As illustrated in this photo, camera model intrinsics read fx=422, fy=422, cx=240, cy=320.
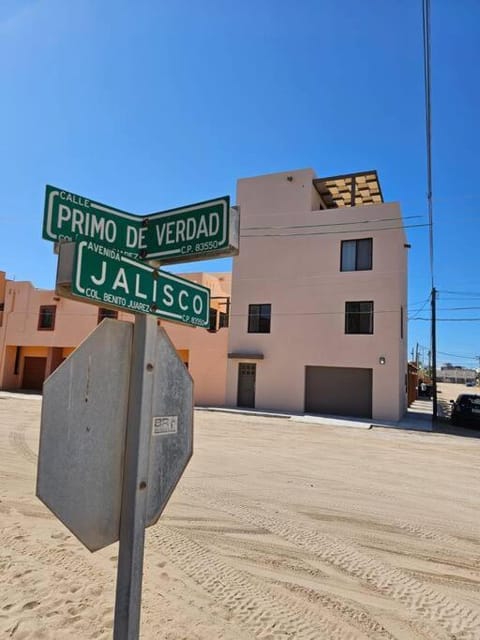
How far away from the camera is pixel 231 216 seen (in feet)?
7.82

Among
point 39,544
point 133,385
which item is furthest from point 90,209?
point 39,544

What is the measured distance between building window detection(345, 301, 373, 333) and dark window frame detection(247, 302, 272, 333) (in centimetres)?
415

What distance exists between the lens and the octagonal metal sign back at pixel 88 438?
6.24 feet

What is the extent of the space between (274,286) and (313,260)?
2481 mm

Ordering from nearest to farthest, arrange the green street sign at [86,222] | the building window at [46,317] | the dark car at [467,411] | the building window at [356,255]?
the green street sign at [86,222] → the dark car at [467,411] → the building window at [356,255] → the building window at [46,317]

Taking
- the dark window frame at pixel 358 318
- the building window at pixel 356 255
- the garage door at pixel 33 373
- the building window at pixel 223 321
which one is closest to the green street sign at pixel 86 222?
the dark window frame at pixel 358 318

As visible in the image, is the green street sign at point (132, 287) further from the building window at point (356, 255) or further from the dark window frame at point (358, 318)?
the building window at point (356, 255)

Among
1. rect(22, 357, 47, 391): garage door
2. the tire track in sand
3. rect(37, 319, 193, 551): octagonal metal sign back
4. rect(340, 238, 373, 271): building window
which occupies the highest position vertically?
rect(340, 238, 373, 271): building window

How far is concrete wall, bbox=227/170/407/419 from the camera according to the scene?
2023 cm

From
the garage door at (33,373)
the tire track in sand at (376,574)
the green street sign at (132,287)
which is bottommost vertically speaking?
the tire track in sand at (376,574)


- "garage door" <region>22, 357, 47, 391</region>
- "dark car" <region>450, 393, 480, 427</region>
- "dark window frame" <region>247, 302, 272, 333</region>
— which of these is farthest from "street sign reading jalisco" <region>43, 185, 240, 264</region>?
"garage door" <region>22, 357, 47, 391</region>

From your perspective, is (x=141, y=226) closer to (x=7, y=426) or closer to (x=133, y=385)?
(x=133, y=385)

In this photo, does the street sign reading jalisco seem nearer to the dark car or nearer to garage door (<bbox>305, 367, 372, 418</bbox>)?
garage door (<bbox>305, 367, 372, 418</bbox>)

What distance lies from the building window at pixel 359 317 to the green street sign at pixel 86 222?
19.3 m
